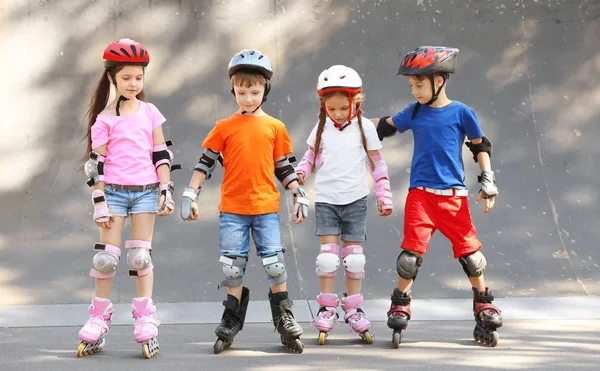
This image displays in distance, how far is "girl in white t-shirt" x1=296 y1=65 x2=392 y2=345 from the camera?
5164 mm

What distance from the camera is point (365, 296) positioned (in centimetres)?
636

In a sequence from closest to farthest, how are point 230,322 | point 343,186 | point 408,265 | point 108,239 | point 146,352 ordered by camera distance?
→ point 146,352 < point 108,239 < point 230,322 < point 408,265 < point 343,186

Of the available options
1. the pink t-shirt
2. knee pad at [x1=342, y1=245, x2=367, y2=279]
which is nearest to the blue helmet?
the pink t-shirt

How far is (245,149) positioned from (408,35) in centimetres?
230

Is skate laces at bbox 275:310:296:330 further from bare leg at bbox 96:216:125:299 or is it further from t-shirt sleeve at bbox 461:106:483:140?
t-shirt sleeve at bbox 461:106:483:140

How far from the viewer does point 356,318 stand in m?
5.18

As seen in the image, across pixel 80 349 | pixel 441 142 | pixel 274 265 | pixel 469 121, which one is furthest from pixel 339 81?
pixel 80 349

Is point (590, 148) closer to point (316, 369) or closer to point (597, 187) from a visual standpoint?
point (597, 187)

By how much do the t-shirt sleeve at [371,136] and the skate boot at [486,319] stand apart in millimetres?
959

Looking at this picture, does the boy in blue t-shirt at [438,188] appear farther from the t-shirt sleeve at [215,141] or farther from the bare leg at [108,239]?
the bare leg at [108,239]

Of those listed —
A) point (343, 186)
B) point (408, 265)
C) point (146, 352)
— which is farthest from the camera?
point (343, 186)

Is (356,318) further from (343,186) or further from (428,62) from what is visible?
(428,62)

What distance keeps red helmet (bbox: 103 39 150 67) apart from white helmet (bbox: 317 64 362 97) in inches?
38.0

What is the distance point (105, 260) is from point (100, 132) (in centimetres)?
66
